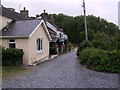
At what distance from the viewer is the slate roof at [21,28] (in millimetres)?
17684

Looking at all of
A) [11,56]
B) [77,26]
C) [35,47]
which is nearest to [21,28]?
[35,47]

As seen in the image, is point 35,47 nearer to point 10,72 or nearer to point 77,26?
point 10,72

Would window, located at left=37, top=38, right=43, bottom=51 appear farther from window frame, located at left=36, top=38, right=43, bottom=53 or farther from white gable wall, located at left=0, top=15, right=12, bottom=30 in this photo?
white gable wall, located at left=0, top=15, right=12, bottom=30

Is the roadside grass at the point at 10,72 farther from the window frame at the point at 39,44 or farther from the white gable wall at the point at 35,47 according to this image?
the window frame at the point at 39,44

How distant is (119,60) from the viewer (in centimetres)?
1273

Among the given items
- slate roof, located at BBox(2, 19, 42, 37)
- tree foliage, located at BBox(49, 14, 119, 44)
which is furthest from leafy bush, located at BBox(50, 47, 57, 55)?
tree foliage, located at BBox(49, 14, 119, 44)

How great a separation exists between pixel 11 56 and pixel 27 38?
2245 millimetres

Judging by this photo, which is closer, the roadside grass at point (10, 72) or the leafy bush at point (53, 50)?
the roadside grass at point (10, 72)

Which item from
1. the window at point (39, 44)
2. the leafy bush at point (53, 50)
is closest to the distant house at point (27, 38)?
the window at point (39, 44)

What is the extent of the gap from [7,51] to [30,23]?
5359mm

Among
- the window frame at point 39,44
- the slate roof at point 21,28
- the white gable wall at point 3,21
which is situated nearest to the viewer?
the slate roof at point 21,28

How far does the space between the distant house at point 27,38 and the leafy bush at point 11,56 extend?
1274 mm

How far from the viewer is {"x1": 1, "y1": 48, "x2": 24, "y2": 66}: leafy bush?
51.8 ft

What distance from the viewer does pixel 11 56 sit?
1603 centimetres
